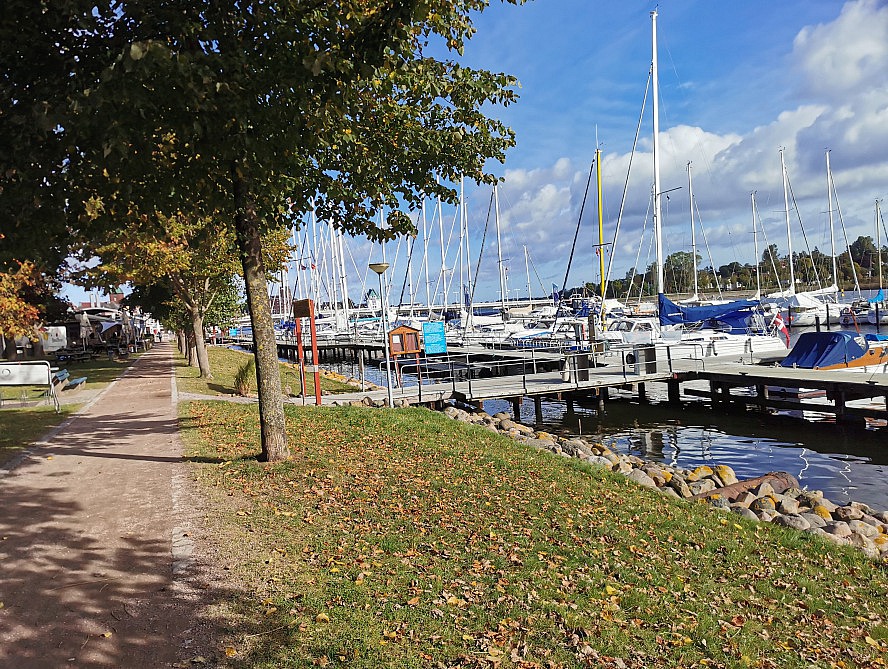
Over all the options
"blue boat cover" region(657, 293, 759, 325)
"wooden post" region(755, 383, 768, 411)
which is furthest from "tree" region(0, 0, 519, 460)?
"blue boat cover" region(657, 293, 759, 325)

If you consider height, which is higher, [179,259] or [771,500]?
[179,259]

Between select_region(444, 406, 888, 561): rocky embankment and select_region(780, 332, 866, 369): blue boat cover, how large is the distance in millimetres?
14113

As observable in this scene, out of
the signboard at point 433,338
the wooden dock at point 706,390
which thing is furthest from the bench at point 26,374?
the signboard at point 433,338

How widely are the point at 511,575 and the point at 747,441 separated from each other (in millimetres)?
16215

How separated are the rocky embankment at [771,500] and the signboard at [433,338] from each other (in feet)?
44.2

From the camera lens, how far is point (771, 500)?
1092 centimetres

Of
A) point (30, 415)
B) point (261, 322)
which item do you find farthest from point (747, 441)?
point (30, 415)

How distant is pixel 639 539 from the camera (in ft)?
25.3

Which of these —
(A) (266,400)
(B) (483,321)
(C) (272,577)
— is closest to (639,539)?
(C) (272,577)

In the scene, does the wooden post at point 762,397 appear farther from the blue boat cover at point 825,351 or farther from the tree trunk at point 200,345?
the tree trunk at point 200,345

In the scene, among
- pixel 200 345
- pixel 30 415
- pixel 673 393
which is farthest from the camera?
pixel 200 345

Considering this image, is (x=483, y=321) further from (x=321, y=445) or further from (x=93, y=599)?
(x=93, y=599)

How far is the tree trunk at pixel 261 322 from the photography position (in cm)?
954

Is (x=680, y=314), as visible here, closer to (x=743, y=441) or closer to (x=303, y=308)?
(x=743, y=441)
